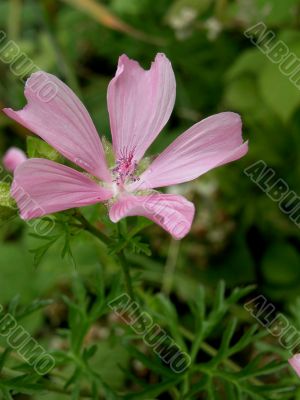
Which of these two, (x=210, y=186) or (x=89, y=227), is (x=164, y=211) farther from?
(x=210, y=186)

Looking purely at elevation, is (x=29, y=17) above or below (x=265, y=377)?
above

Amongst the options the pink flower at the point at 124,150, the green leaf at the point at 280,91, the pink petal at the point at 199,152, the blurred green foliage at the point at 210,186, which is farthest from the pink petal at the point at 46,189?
the green leaf at the point at 280,91

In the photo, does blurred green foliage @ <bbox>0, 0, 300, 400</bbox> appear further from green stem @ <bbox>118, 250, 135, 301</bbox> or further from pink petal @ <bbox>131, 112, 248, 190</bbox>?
pink petal @ <bbox>131, 112, 248, 190</bbox>

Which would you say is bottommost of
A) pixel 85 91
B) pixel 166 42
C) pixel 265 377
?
pixel 265 377

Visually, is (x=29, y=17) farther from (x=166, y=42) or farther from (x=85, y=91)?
(x=166, y=42)

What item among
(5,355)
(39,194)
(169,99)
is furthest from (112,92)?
(5,355)

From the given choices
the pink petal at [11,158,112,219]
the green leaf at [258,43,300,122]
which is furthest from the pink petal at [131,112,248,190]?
the green leaf at [258,43,300,122]

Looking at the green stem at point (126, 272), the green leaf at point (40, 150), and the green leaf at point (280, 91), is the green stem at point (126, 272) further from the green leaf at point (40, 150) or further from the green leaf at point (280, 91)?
the green leaf at point (280, 91)
